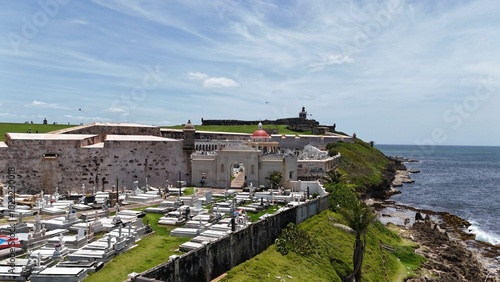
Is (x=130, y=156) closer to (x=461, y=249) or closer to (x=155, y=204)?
(x=155, y=204)

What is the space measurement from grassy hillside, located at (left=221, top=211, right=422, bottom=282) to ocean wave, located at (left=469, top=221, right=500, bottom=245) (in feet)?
33.3

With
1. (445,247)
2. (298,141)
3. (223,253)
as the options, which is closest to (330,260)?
(223,253)

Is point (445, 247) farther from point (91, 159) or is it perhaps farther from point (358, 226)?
point (91, 159)

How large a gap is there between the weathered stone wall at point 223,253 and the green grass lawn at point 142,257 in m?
1.79

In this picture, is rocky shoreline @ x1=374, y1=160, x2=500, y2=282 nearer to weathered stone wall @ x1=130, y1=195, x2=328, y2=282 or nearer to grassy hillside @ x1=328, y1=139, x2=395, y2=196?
grassy hillside @ x1=328, y1=139, x2=395, y2=196

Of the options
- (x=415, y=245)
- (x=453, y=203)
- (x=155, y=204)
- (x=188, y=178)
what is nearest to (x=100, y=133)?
(x=188, y=178)

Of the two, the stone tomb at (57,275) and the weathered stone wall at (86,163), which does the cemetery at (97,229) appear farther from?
the weathered stone wall at (86,163)

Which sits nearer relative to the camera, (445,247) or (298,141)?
(445,247)

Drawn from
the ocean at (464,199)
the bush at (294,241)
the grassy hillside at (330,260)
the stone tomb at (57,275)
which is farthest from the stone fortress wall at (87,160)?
the ocean at (464,199)

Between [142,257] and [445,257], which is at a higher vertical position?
[142,257]

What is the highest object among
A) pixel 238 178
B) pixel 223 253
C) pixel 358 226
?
pixel 238 178

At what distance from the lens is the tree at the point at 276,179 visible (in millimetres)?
41344

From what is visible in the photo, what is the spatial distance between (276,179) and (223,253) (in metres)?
22.3

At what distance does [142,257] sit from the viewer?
18.5 metres
